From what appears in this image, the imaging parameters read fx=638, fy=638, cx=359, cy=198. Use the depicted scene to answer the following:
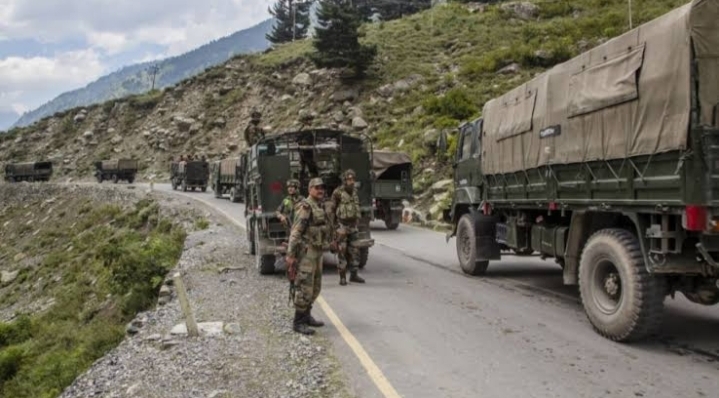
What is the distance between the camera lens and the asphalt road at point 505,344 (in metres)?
5.78

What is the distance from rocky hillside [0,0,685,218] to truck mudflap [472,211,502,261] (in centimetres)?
1246

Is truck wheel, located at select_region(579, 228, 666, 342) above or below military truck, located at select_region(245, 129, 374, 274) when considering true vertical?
below

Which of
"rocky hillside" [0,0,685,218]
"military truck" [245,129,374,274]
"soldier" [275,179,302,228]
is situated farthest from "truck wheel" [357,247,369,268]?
"rocky hillside" [0,0,685,218]

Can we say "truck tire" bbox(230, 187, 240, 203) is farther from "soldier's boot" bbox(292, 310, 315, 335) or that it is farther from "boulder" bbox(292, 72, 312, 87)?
"soldier's boot" bbox(292, 310, 315, 335)

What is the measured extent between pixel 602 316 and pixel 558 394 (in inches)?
83.3

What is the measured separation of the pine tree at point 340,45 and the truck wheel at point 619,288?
1552 inches

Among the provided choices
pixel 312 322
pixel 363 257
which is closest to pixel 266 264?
pixel 363 257

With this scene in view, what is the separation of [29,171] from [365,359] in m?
61.5

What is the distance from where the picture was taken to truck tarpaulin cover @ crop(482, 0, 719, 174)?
6.07m

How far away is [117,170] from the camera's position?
5325cm

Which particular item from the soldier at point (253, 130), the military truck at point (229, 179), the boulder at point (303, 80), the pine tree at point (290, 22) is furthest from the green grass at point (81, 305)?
the pine tree at point (290, 22)

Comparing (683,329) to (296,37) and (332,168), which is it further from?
(296,37)

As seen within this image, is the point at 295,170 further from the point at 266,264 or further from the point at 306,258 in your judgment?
the point at 306,258

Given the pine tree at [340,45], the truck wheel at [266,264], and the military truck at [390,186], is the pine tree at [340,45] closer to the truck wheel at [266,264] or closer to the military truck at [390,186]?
the military truck at [390,186]
